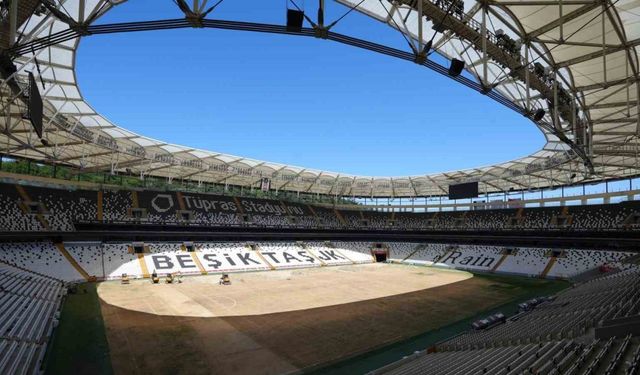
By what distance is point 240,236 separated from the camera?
45.8m

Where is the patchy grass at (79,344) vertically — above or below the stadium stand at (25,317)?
below

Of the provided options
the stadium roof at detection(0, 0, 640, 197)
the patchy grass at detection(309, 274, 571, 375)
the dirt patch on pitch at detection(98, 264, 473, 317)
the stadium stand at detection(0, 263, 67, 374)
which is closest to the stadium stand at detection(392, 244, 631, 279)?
the dirt patch on pitch at detection(98, 264, 473, 317)

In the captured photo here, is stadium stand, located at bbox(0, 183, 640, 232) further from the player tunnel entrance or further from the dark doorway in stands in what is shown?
the dark doorway in stands

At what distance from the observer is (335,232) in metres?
54.4

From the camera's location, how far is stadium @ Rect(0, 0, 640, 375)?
11.2 m

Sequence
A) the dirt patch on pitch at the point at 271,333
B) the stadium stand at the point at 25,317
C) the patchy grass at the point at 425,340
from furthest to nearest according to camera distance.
Answer: the dirt patch on pitch at the point at 271,333 < the patchy grass at the point at 425,340 < the stadium stand at the point at 25,317

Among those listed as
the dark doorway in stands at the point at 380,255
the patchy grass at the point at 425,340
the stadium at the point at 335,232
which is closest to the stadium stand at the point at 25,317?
the stadium at the point at 335,232

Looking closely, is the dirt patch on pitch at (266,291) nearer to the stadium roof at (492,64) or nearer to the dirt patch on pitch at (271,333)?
the dirt patch on pitch at (271,333)

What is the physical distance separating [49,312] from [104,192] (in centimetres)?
2632

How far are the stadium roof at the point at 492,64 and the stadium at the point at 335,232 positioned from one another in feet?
0.36

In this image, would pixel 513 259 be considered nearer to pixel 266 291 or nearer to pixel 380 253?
pixel 380 253

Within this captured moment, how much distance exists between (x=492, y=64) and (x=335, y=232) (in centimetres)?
3990

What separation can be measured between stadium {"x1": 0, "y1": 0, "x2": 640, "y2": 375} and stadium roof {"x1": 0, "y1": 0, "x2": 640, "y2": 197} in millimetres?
111

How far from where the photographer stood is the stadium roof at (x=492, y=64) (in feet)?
34.1
